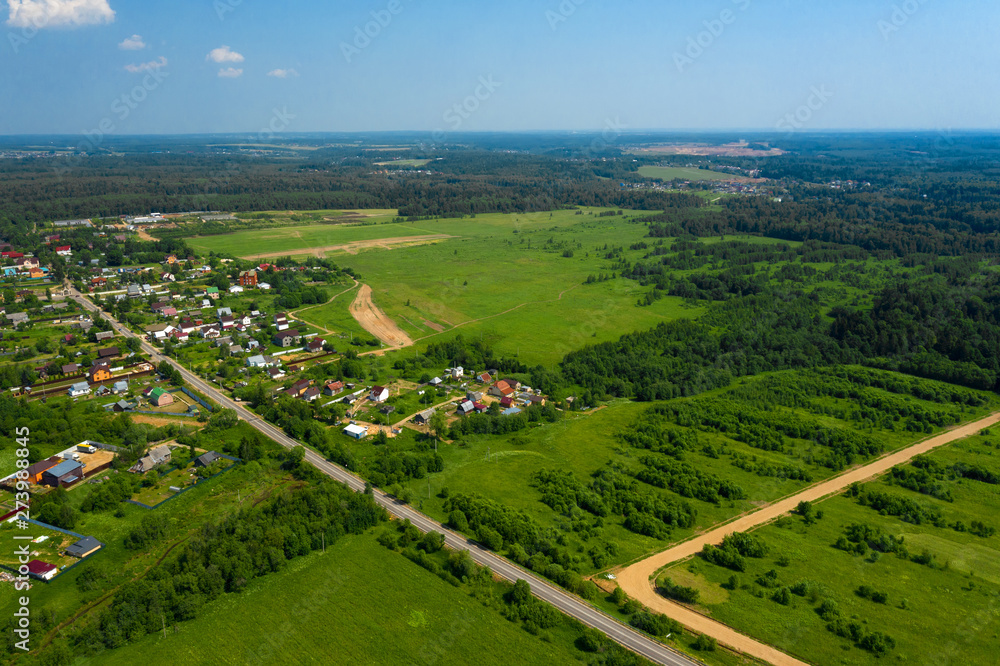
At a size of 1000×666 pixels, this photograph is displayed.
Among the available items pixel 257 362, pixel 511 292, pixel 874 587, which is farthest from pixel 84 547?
pixel 511 292

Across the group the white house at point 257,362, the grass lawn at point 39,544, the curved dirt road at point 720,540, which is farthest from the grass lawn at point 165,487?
the curved dirt road at point 720,540

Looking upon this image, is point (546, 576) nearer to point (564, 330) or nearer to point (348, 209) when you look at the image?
point (564, 330)

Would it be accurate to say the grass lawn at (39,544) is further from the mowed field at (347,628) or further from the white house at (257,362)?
the white house at (257,362)

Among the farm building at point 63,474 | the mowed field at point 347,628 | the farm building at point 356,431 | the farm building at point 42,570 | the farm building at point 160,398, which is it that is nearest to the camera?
the mowed field at point 347,628

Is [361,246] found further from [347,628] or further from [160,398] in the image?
[347,628]

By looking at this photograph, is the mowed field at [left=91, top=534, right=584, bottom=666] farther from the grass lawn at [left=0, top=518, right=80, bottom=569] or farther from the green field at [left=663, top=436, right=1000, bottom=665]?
the green field at [left=663, top=436, right=1000, bottom=665]

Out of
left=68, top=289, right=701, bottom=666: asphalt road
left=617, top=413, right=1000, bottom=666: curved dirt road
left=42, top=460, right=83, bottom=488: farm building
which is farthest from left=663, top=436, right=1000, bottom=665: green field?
left=42, top=460, right=83, bottom=488: farm building
